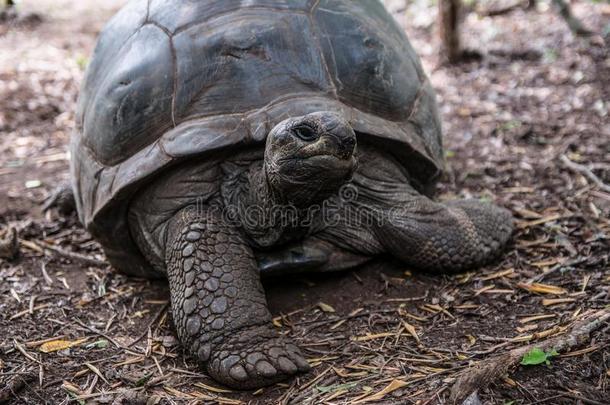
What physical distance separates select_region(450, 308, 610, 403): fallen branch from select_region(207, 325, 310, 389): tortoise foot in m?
0.73

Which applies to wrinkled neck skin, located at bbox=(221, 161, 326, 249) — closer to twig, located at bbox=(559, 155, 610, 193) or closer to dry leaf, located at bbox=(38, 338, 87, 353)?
dry leaf, located at bbox=(38, 338, 87, 353)

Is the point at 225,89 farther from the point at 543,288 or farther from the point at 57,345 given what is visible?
the point at 543,288

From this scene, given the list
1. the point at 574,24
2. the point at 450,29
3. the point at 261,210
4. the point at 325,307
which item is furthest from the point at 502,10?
the point at 261,210

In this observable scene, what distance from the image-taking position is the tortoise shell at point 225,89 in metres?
3.47

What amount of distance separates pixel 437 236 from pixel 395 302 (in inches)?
17.0

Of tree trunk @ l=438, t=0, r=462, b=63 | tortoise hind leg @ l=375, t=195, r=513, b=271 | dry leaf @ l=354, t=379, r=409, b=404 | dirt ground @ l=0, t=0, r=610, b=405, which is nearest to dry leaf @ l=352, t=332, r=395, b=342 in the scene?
dirt ground @ l=0, t=0, r=610, b=405

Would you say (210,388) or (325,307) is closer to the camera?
(210,388)

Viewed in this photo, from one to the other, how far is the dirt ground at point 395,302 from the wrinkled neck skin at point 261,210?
419 millimetres

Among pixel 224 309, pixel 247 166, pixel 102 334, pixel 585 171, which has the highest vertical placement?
pixel 247 166

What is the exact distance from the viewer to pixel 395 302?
3635mm

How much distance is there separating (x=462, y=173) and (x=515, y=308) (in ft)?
6.22

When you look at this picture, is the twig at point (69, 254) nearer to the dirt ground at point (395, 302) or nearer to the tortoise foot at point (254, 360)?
A: the dirt ground at point (395, 302)

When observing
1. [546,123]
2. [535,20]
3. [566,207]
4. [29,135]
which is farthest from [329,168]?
[535,20]

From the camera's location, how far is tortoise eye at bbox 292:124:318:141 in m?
2.91
